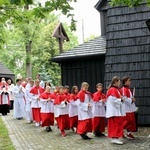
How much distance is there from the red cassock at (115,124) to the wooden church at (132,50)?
107 inches

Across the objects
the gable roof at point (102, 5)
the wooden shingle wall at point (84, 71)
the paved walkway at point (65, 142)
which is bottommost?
the paved walkway at point (65, 142)

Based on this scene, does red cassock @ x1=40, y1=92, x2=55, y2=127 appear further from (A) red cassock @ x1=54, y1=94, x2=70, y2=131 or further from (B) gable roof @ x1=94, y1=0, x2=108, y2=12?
(B) gable roof @ x1=94, y1=0, x2=108, y2=12

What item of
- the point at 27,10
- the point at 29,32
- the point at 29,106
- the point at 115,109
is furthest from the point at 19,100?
the point at 29,32

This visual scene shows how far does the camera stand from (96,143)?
10.1 metres

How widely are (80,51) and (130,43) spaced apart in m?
4.02

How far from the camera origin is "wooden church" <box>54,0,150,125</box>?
12.7 metres

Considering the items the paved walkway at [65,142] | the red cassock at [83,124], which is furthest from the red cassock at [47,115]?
the red cassock at [83,124]

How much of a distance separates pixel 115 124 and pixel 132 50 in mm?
3751

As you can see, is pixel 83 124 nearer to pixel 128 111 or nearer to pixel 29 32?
pixel 128 111

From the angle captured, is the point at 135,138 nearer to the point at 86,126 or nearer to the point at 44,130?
the point at 86,126

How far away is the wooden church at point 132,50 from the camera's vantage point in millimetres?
12695

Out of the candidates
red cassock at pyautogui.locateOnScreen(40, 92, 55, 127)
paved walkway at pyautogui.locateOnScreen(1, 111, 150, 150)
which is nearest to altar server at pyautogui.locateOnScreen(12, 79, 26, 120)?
red cassock at pyautogui.locateOnScreen(40, 92, 55, 127)

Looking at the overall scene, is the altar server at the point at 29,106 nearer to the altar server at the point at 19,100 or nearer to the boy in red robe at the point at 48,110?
the altar server at the point at 19,100

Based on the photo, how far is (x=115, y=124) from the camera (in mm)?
10141
